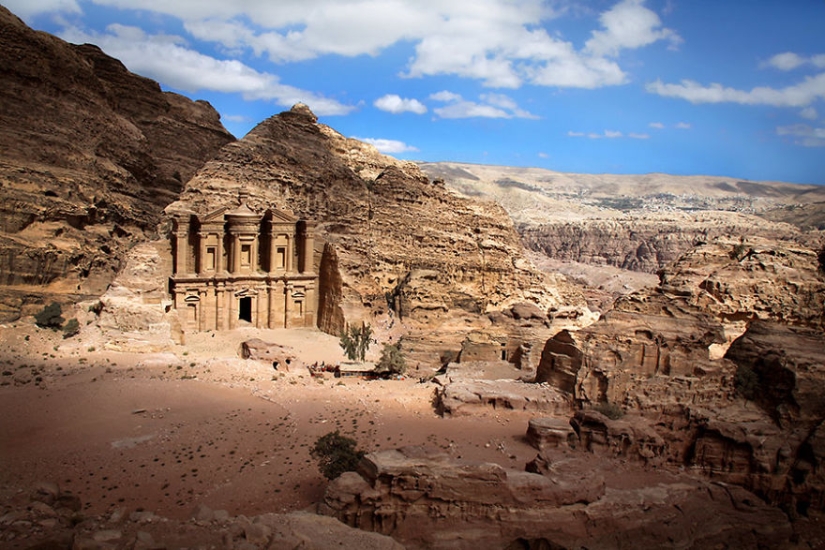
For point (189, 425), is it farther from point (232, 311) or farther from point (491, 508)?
point (232, 311)

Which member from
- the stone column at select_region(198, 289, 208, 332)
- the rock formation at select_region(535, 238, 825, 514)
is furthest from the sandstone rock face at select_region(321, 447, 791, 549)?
the stone column at select_region(198, 289, 208, 332)

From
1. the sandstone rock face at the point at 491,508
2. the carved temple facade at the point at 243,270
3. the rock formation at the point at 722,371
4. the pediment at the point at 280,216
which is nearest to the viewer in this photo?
the sandstone rock face at the point at 491,508

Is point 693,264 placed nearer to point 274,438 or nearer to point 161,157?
point 274,438

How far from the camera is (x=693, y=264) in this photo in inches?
A: 958

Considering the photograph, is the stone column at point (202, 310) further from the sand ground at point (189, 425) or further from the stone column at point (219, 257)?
the sand ground at point (189, 425)

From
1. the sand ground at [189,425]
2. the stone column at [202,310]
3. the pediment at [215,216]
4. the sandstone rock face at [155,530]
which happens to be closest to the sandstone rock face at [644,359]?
the sand ground at [189,425]

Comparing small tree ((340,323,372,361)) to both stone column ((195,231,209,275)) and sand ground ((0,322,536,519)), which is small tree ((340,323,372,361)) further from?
stone column ((195,231,209,275))

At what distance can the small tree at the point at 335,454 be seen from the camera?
14.2 meters

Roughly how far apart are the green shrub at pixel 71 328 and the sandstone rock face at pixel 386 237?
24.5 feet

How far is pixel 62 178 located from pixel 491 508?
23297mm

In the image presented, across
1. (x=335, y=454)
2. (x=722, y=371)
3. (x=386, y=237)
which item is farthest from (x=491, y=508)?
(x=386, y=237)

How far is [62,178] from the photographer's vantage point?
26203 millimetres

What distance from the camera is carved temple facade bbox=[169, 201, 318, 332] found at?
28.6 m

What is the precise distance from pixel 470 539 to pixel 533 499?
1.44 meters
